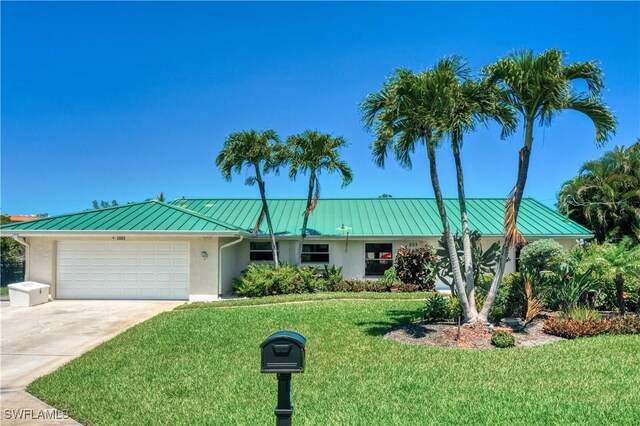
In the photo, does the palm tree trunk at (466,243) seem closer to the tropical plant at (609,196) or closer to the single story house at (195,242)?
the single story house at (195,242)

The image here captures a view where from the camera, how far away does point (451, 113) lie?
378 inches

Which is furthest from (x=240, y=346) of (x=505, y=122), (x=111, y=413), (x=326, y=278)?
(x=326, y=278)

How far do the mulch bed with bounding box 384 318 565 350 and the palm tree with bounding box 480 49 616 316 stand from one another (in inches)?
28.5

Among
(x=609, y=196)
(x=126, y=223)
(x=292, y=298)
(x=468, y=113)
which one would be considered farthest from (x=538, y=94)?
(x=609, y=196)

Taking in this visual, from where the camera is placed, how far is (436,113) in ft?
31.6

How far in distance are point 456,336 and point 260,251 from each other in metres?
13.0

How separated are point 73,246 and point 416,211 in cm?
1502

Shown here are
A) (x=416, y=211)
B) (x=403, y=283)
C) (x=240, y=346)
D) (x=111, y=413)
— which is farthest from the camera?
(x=416, y=211)

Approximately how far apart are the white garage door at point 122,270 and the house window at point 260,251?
428 cm

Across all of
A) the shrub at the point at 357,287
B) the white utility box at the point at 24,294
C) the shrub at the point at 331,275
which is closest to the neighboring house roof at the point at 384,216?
the shrub at the point at 331,275

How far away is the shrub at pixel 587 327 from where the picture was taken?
9.82 m

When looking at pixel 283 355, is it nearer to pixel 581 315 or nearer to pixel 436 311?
pixel 436 311

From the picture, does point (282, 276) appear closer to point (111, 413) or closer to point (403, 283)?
point (403, 283)

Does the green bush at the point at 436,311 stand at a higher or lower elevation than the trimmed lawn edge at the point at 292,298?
higher
